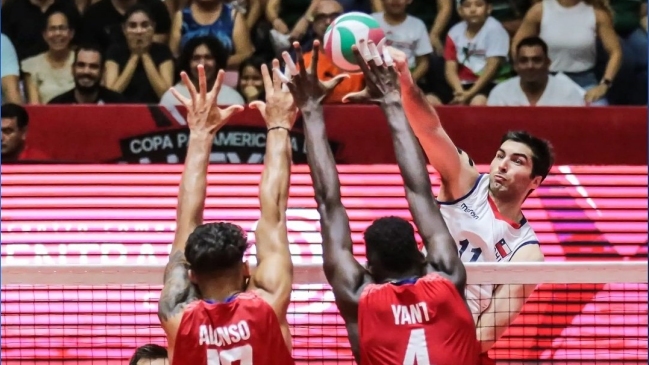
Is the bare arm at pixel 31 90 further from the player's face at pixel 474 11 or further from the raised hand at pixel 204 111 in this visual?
the raised hand at pixel 204 111

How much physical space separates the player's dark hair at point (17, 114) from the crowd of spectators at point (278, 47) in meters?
1.13

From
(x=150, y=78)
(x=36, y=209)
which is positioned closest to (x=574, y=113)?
(x=150, y=78)

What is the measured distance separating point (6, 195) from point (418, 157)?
5.37m

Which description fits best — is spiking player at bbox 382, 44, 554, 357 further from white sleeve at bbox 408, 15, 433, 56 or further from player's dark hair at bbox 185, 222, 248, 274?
white sleeve at bbox 408, 15, 433, 56

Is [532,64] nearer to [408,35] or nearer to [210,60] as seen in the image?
[408,35]

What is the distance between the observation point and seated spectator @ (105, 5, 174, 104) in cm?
1095

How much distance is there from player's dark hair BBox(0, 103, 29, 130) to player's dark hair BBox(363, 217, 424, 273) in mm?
5657

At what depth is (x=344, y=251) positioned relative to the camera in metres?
5.01

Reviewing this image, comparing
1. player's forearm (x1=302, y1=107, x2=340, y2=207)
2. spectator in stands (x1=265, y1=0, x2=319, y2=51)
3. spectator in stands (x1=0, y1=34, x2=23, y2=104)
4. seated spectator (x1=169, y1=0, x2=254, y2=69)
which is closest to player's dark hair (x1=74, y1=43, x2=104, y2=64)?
spectator in stands (x1=0, y1=34, x2=23, y2=104)

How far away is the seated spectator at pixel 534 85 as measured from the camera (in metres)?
10.7

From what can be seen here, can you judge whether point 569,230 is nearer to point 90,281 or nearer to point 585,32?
point 585,32

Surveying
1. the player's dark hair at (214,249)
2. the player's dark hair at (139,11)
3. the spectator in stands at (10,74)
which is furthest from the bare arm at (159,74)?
the player's dark hair at (214,249)

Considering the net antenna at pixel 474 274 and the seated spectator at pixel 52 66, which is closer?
the net antenna at pixel 474 274

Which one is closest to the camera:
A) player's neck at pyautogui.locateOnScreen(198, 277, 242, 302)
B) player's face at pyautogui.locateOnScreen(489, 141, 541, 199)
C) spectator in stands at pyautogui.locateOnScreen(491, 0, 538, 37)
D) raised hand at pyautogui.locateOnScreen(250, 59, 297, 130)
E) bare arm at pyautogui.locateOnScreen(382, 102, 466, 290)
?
player's neck at pyautogui.locateOnScreen(198, 277, 242, 302)
